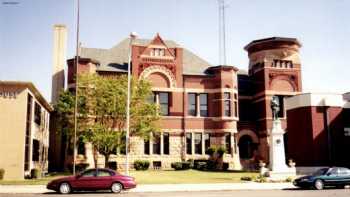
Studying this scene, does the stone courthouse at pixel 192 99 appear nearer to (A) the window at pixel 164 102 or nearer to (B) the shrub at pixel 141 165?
(A) the window at pixel 164 102

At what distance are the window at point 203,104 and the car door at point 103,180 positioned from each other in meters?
27.3

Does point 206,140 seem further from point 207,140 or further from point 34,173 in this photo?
point 34,173

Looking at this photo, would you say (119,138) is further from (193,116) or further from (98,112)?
(193,116)

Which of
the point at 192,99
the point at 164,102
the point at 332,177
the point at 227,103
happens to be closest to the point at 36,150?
the point at 164,102

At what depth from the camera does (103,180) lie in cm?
2119

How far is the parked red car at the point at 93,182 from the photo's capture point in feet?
68.0

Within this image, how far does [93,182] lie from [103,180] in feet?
1.76

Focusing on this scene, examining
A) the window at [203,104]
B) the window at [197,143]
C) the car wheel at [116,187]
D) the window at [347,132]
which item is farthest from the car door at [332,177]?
the window at [203,104]

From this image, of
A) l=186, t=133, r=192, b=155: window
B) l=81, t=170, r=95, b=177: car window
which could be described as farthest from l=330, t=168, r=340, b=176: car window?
l=186, t=133, r=192, b=155: window

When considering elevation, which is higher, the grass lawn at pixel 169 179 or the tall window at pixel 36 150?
the tall window at pixel 36 150

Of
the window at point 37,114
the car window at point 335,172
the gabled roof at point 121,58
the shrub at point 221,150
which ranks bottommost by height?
the car window at point 335,172

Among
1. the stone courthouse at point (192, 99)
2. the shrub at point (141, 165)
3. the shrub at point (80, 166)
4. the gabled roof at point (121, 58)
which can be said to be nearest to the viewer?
the shrub at point (80, 166)

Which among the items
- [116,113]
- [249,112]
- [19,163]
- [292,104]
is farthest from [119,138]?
[249,112]

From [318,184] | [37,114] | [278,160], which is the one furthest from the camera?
[37,114]
